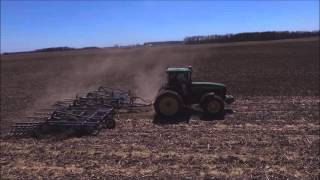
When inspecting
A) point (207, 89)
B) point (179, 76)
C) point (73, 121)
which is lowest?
point (73, 121)

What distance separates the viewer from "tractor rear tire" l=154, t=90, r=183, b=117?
17891mm

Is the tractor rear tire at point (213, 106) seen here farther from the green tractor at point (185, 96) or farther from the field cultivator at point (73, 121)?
the field cultivator at point (73, 121)

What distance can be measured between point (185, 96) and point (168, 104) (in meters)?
0.74

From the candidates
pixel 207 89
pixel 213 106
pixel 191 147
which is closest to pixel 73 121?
pixel 191 147

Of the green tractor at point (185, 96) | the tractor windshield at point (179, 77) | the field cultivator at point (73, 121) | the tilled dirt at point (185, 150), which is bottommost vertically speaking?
the tilled dirt at point (185, 150)

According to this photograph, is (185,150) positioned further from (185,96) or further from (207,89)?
(207,89)

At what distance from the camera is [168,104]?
18.0 metres

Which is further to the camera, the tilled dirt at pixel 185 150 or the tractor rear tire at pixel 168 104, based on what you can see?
the tractor rear tire at pixel 168 104

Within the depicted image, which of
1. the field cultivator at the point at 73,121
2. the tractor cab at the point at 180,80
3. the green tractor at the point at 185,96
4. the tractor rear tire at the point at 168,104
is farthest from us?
the tractor cab at the point at 180,80

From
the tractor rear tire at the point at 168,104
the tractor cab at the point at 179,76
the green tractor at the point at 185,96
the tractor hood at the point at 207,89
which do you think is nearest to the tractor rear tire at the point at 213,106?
the green tractor at the point at 185,96

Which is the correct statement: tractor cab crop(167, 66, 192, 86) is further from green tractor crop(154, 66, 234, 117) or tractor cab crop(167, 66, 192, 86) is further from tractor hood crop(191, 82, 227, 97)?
tractor hood crop(191, 82, 227, 97)

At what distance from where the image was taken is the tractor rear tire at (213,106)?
1761cm

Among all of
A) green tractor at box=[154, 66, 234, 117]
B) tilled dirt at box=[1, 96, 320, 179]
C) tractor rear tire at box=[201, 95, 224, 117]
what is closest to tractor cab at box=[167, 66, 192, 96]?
green tractor at box=[154, 66, 234, 117]

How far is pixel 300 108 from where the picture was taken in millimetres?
18672
